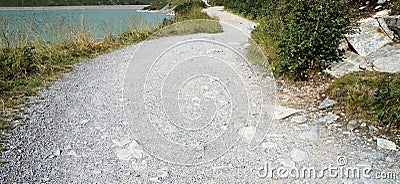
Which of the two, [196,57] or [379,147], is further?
[196,57]

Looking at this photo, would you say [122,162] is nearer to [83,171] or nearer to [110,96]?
[83,171]

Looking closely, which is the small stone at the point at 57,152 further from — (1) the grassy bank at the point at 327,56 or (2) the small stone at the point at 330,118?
(1) the grassy bank at the point at 327,56

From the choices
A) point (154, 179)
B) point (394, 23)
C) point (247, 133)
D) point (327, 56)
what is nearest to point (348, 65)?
point (327, 56)

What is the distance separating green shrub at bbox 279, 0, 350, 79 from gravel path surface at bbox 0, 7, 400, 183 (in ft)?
1.93

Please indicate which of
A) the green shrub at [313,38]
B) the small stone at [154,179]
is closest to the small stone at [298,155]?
the small stone at [154,179]

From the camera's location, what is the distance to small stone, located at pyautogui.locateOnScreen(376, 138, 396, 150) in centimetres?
379

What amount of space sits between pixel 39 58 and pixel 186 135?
5664 millimetres

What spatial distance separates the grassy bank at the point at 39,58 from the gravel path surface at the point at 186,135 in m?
0.41

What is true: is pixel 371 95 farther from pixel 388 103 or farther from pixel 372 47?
pixel 372 47

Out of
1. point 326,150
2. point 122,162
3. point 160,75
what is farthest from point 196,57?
point 326,150

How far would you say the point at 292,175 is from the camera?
132 inches

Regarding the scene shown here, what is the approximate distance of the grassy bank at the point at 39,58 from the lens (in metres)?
5.61

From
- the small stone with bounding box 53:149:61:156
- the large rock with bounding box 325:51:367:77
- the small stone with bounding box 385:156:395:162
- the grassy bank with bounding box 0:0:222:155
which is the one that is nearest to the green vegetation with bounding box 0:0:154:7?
the grassy bank with bounding box 0:0:222:155

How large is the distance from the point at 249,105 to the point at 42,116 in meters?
3.24
